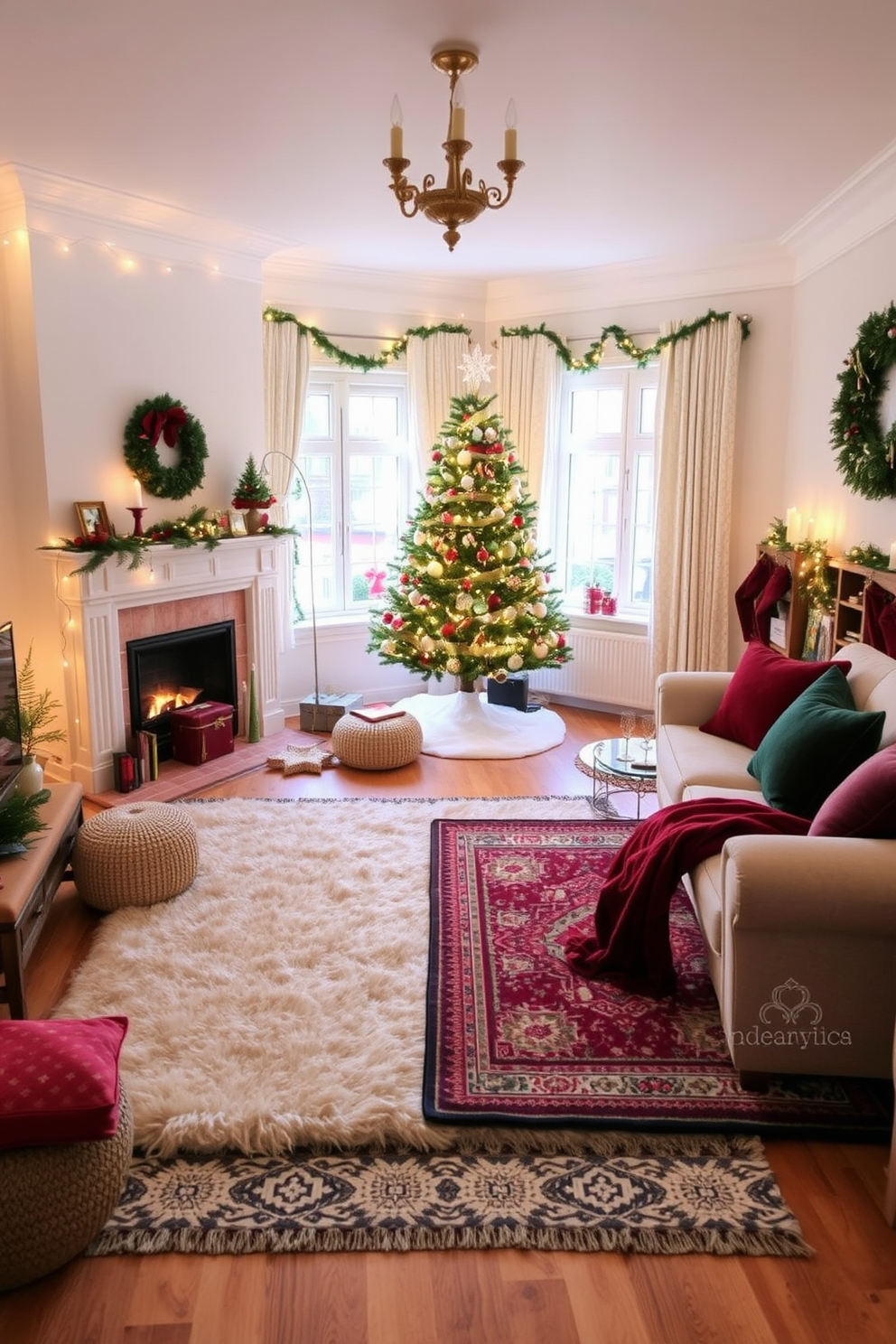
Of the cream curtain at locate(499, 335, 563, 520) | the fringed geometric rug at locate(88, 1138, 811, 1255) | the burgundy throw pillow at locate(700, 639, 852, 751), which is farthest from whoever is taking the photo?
the cream curtain at locate(499, 335, 563, 520)

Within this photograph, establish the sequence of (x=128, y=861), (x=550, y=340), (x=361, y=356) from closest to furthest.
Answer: (x=128, y=861)
(x=361, y=356)
(x=550, y=340)

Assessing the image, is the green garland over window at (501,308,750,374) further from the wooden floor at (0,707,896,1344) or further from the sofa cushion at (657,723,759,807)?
the wooden floor at (0,707,896,1344)

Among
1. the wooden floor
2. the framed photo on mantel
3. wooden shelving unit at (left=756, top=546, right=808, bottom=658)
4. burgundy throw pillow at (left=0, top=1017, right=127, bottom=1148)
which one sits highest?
the framed photo on mantel

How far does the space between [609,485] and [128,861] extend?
456 centimetres

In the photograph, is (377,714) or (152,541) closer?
(152,541)

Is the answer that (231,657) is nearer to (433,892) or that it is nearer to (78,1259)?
(433,892)

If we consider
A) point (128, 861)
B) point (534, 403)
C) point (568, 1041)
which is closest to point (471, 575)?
point (534, 403)

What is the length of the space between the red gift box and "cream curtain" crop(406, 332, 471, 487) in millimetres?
2526

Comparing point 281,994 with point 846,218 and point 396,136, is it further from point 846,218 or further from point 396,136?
point 846,218

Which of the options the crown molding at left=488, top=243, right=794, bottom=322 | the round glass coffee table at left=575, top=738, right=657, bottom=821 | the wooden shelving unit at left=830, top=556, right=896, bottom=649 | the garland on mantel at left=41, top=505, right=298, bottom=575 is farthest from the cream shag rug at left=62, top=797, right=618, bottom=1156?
the crown molding at left=488, top=243, right=794, bottom=322

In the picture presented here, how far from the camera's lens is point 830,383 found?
532 cm

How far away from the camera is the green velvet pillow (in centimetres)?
329

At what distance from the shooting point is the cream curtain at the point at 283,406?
6.33m

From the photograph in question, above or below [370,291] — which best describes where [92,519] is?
below
